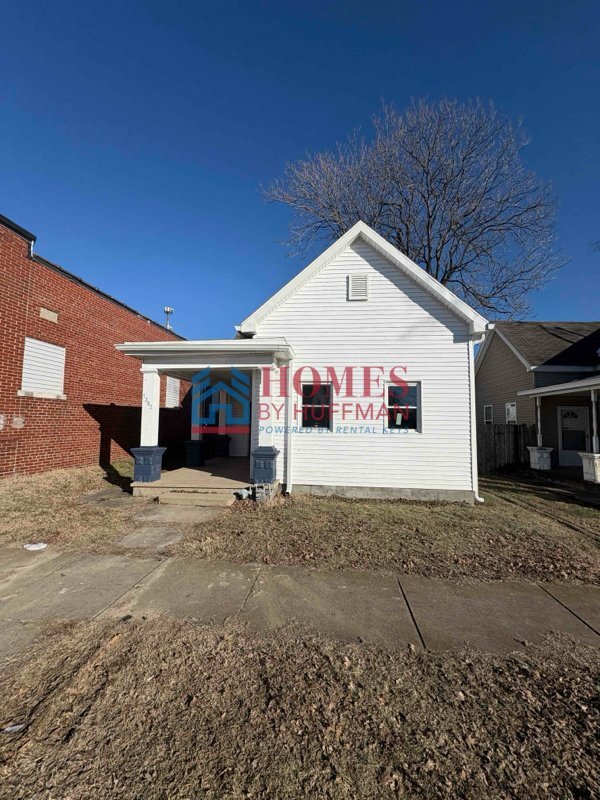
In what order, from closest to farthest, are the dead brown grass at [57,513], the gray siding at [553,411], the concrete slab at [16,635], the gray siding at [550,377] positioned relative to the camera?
the concrete slab at [16,635] → the dead brown grass at [57,513] → the gray siding at [553,411] → the gray siding at [550,377]

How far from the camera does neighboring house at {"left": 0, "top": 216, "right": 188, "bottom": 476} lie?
841 cm

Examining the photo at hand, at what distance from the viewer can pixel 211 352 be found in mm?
8164

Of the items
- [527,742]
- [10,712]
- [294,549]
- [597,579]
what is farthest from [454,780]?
[597,579]

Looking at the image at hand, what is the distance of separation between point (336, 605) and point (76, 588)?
9.23ft

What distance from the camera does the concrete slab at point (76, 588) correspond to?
346 centimetres

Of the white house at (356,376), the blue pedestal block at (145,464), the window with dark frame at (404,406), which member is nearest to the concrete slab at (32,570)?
the blue pedestal block at (145,464)

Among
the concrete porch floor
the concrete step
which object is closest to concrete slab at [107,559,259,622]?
the concrete step

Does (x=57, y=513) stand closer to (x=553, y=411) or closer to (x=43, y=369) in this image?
(x=43, y=369)

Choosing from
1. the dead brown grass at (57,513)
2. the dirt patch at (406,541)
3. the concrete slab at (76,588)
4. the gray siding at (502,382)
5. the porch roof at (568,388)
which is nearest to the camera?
the concrete slab at (76,588)

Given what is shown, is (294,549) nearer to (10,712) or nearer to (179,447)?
(10,712)

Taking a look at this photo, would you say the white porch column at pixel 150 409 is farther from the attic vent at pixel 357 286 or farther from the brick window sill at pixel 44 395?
the attic vent at pixel 357 286

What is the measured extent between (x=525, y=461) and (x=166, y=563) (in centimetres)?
1391

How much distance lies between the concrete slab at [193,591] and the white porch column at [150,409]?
422 centimetres

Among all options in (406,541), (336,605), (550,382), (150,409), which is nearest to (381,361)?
(406,541)
